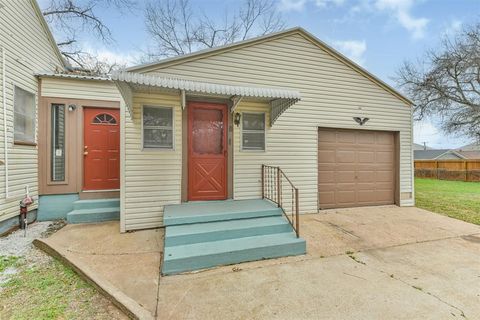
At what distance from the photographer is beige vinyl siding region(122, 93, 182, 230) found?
4477 mm

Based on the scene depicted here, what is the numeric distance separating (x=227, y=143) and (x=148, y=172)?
1.76 m

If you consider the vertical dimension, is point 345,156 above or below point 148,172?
above

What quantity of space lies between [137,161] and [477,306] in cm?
523

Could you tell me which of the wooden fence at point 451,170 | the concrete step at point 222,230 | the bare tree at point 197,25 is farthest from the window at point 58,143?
the wooden fence at point 451,170

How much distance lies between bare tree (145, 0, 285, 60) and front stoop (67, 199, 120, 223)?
1115 centimetres

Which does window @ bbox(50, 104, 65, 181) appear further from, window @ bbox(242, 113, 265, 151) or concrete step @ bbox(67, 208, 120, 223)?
window @ bbox(242, 113, 265, 151)

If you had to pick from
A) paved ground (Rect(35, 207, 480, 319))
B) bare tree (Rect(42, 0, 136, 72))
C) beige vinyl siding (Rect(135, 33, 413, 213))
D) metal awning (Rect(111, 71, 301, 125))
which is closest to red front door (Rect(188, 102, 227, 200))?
beige vinyl siding (Rect(135, 33, 413, 213))

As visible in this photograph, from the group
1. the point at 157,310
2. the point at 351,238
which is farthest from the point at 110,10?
the point at 351,238

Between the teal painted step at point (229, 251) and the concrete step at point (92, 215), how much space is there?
246 centimetres

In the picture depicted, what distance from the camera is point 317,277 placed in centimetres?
292

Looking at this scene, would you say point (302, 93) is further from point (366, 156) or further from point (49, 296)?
point (49, 296)

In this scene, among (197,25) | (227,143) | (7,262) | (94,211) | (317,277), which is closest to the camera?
(317,277)

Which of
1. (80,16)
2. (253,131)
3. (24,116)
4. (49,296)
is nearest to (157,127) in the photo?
(253,131)

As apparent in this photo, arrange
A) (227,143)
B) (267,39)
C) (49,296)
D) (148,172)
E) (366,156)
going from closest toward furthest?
(49,296) → (148,172) → (227,143) → (267,39) → (366,156)
